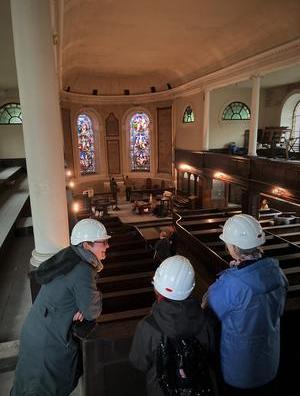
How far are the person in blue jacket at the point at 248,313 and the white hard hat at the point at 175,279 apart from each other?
10.2 inches

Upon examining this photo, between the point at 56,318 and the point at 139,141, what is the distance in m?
17.6

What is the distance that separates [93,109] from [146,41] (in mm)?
7621

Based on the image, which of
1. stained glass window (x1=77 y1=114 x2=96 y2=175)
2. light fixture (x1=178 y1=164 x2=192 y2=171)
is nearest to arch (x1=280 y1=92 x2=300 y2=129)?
light fixture (x1=178 y1=164 x2=192 y2=171)

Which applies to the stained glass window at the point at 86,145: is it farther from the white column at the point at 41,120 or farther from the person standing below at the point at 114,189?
the white column at the point at 41,120

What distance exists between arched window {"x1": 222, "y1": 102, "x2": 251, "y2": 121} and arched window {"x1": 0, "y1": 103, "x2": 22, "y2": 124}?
957 centimetres

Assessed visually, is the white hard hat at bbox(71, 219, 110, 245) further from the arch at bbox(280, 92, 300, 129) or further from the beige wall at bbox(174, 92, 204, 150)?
the arch at bbox(280, 92, 300, 129)

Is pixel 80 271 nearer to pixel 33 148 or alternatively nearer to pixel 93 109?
pixel 33 148

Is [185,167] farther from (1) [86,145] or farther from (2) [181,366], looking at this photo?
(2) [181,366]

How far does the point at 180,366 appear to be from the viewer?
1710 mm

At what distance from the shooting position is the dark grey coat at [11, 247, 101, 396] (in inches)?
86.4

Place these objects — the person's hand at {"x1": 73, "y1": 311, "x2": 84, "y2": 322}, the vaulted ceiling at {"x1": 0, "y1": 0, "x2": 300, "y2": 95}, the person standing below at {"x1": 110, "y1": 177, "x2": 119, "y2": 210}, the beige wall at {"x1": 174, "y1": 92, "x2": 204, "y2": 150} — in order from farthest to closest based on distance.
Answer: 1. the person standing below at {"x1": 110, "y1": 177, "x2": 119, "y2": 210}
2. the beige wall at {"x1": 174, "y1": 92, "x2": 204, "y2": 150}
3. the vaulted ceiling at {"x1": 0, "y1": 0, "x2": 300, "y2": 95}
4. the person's hand at {"x1": 73, "y1": 311, "x2": 84, "y2": 322}

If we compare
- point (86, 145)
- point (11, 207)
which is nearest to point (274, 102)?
point (86, 145)

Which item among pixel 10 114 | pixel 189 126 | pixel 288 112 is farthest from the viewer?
pixel 189 126

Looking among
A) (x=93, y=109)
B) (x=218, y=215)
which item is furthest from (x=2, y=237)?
(x=93, y=109)
